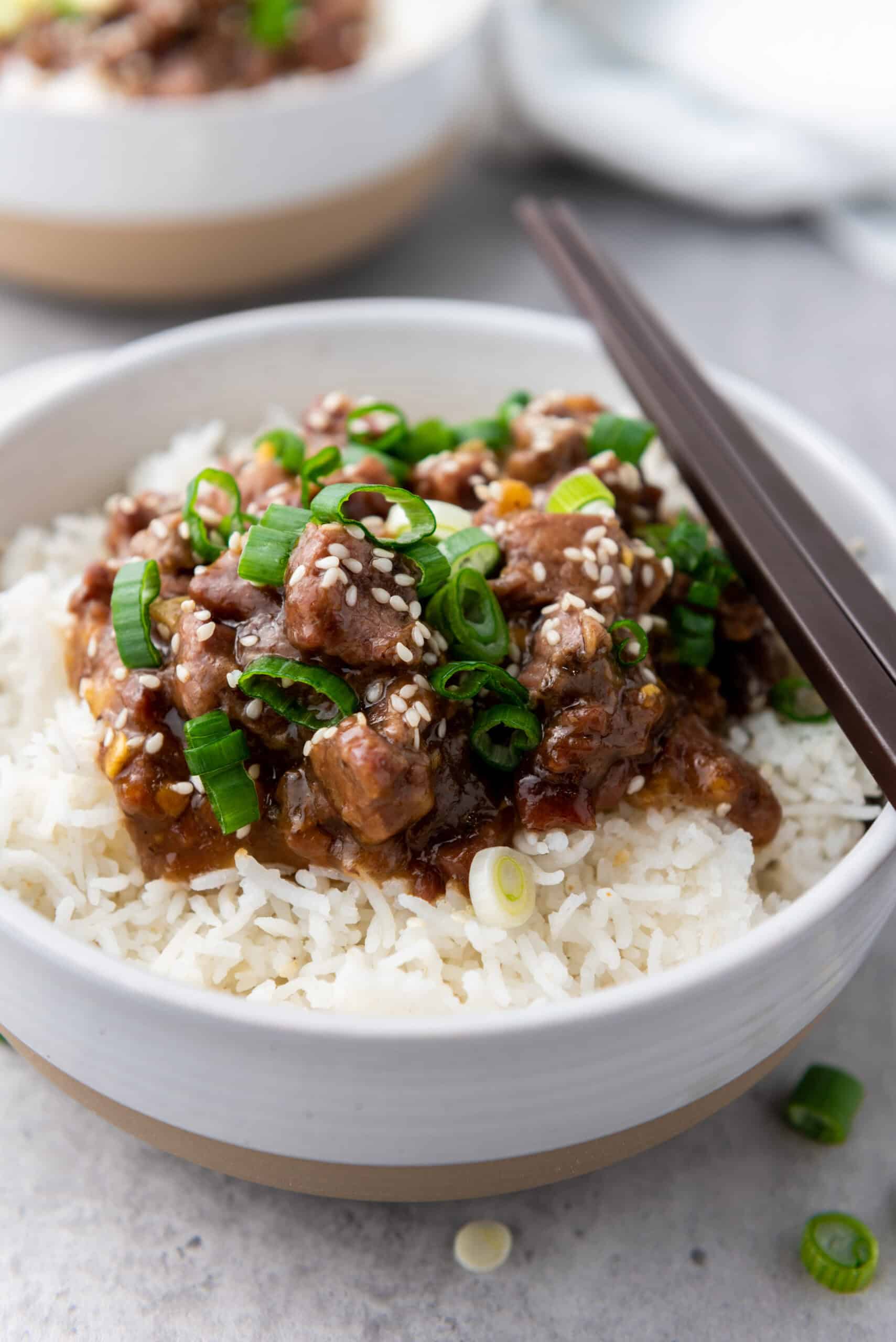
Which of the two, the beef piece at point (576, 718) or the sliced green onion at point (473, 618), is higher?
the sliced green onion at point (473, 618)

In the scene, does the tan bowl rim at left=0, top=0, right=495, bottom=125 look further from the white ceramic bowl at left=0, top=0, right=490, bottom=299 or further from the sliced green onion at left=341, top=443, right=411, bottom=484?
the sliced green onion at left=341, top=443, right=411, bottom=484

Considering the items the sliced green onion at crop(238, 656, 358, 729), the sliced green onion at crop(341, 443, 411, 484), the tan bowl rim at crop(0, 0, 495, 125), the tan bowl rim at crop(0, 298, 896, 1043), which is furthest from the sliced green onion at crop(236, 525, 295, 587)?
the tan bowl rim at crop(0, 0, 495, 125)

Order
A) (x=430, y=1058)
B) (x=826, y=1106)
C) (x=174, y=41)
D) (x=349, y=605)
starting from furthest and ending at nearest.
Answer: (x=174, y=41) < (x=826, y=1106) < (x=349, y=605) < (x=430, y=1058)

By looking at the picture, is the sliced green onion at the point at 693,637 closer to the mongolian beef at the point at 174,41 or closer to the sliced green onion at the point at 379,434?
the sliced green onion at the point at 379,434

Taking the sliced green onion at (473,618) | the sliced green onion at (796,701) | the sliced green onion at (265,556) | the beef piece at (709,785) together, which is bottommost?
the sliced green onion at (796,701)

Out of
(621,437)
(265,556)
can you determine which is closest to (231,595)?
(265,556)

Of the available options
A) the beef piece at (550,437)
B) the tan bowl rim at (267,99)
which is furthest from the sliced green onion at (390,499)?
A: the tan bowl rim at (267,99)

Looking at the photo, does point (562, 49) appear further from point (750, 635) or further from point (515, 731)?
point (515, 731)

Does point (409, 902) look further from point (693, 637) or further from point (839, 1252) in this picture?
point (839, 1252)
